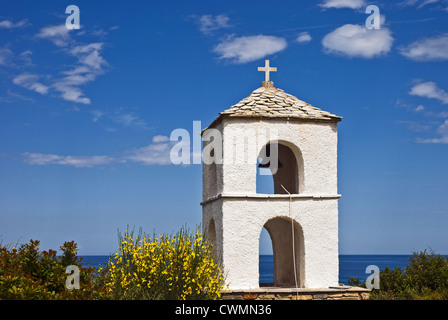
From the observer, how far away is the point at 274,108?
1266 centimetres

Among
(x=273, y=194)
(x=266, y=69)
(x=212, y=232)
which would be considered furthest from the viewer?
(x=212, y=232)

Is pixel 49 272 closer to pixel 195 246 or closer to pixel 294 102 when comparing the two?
pixel 195 246

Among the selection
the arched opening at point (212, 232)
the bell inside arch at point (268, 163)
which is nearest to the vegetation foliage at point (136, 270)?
the arched opening at point (212, 232)

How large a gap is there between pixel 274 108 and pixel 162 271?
4556 mm

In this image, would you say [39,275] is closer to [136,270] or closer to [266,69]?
[136,270]

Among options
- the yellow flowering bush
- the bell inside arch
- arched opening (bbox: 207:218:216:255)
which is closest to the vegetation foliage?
the yellow flowering bush

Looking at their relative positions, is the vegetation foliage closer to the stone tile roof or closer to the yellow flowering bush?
the yellow flowering bush

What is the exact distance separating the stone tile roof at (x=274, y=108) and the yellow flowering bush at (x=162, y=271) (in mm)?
3138

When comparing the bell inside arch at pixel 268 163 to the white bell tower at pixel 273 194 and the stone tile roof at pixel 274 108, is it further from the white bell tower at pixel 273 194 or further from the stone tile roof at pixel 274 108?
the stone tile roof at pixel 274 108

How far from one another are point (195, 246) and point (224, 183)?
1.80 meters

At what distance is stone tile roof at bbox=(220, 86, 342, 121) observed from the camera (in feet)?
40.8

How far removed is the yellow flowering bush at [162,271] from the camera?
10531 mm

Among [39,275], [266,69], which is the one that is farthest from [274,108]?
[39,275]
